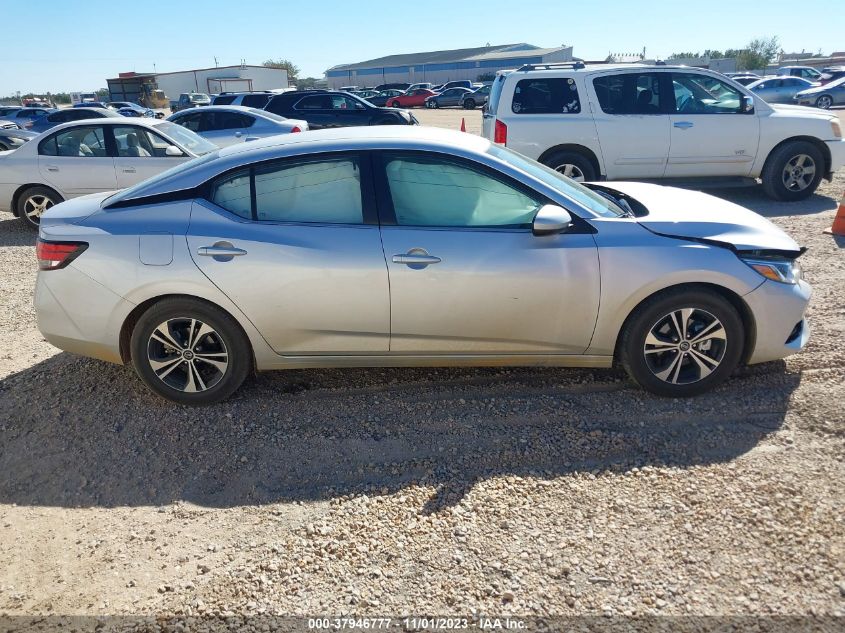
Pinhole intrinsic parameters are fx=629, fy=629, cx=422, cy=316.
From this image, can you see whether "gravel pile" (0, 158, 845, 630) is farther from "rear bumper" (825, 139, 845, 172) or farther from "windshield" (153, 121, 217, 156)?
"rear bumper" (825, 139, 845, 172)

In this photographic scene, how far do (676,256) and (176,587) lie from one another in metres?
3.04

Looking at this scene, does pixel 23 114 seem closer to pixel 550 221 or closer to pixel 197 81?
pixel 550 221

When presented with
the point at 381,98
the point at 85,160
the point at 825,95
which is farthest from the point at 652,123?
the point at 381,98

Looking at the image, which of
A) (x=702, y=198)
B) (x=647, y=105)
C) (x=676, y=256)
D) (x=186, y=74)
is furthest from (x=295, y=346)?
(x=186, y=74)

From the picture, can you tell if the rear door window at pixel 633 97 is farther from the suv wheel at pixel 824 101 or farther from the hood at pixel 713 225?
Result: the suv wheel at pixel 824 101

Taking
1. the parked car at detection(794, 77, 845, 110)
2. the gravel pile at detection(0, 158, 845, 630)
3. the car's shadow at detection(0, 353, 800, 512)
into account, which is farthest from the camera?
the parked car at detection(794, 77, 845, 110)

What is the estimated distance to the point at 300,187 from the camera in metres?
3.77

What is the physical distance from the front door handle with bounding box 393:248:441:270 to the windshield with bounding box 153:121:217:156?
6.67 m

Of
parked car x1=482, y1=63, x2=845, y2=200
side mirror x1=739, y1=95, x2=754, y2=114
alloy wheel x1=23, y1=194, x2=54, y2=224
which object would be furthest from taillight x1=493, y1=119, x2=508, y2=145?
alloy wheel x1=23, y1=194, x2=54, y2=224

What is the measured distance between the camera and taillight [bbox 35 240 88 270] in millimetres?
3727

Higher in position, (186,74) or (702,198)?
(186,74)

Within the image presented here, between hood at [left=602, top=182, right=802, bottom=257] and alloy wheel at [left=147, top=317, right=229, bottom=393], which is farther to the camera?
alloy wheel at [left=147, top=317, right=229, bottom=393]

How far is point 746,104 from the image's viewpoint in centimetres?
871

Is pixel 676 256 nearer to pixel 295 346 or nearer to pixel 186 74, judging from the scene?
pixel 295 346
